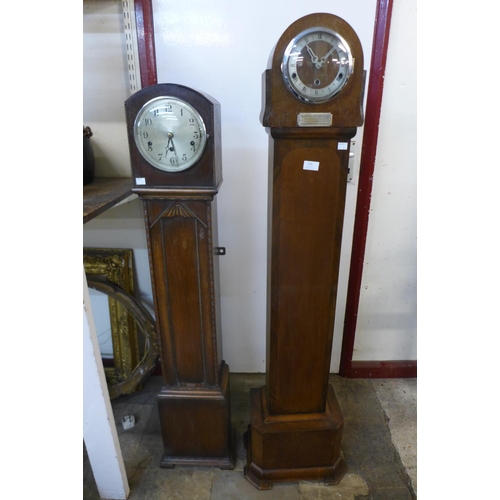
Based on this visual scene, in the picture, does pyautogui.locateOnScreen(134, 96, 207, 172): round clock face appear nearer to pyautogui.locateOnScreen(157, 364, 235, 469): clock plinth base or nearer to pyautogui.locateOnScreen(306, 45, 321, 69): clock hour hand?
pyautogui.locateOnScreen(306, 45, 321, 69): clock hour hand

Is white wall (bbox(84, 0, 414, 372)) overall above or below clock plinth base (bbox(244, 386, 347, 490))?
above

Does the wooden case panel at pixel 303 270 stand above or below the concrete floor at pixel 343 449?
above

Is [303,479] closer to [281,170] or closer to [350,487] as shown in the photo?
[350,487]

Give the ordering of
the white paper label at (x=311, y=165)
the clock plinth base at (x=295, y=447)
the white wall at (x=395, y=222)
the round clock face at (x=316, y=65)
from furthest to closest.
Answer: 1. the white wall at (x=395, y=222)
2. the clock plinth base at (x=295, y=447)
3. the white paper label at (x=311, y=165)
4. the round clock face at (x=316, y=65)

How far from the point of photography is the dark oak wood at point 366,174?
53.7 inches

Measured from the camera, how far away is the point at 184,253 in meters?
1.18

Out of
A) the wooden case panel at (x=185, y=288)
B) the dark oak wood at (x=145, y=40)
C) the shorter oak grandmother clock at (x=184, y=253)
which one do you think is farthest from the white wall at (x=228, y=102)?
the wooden case panel at (x=185, y=288)

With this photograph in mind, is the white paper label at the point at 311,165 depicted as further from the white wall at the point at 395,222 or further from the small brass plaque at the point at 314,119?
the white wall at the point at 395,222

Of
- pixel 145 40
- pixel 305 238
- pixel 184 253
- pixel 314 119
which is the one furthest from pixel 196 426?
pixel 145 40

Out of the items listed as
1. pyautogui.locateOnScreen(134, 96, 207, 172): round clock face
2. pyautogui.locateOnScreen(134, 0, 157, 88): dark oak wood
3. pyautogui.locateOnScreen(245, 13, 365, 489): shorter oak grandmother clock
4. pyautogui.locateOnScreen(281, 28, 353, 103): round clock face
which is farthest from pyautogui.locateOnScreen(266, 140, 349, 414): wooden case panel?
pyautogui.locateOnScreen(134, 0, 157, 88): dark oak wood

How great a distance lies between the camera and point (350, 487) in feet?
4.44

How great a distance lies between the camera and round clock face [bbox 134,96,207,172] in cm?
104

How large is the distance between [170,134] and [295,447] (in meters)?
1.21

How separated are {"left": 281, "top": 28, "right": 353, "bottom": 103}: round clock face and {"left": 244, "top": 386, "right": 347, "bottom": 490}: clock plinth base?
1.12 meters
